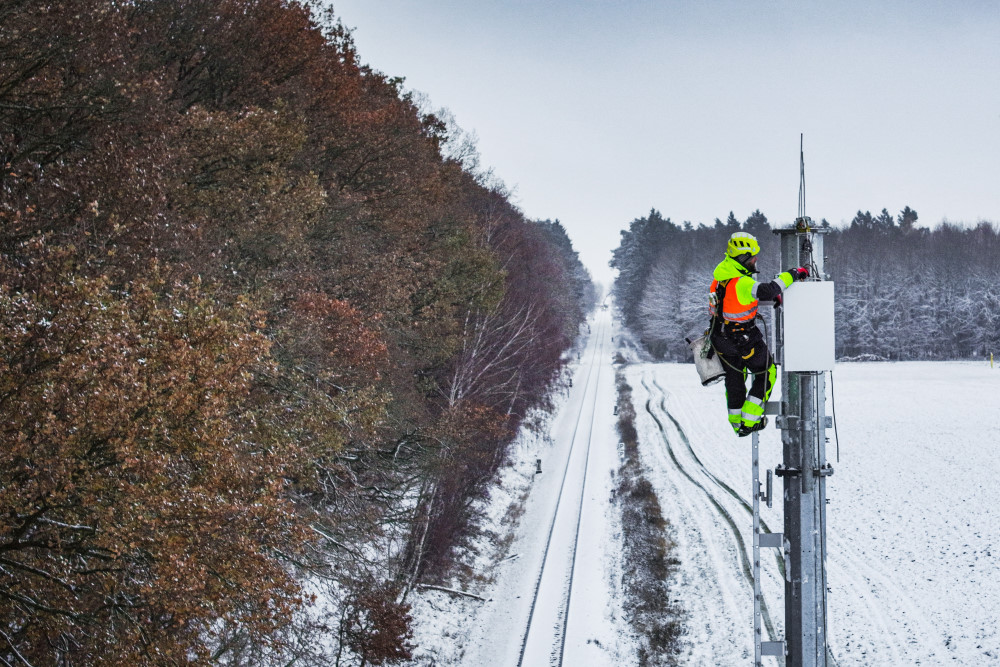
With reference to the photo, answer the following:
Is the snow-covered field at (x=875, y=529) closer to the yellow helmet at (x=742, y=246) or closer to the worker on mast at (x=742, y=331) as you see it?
the worker on mast at (x=742, y=331)

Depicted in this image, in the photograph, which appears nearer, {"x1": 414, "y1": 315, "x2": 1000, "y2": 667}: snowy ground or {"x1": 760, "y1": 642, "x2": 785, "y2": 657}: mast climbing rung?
{"x1": 760, "y1": 642, "x2": 785, "y2": 657}: mast climbing rung

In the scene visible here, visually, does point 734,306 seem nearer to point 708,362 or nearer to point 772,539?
point 708,362

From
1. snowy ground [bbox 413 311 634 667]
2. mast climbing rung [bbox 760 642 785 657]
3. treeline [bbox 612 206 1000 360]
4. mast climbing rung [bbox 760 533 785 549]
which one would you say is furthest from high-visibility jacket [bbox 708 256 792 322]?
treeline [bbox 612 206 1000 360]

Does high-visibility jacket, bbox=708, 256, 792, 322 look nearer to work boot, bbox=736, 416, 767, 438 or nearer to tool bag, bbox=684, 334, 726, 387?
tool bag, bbox=684, 334, 726, 387

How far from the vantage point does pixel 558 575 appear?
20734mm

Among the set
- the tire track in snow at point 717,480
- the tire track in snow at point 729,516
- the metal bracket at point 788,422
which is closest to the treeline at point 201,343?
the metal bracket at point 788,422

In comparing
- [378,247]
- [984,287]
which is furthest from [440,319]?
[984,287]

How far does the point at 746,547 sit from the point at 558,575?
19.1 ft

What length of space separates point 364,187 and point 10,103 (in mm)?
13589

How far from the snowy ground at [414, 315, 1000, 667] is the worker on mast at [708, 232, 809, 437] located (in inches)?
442

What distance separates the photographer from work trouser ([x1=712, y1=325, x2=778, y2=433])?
6.56 m

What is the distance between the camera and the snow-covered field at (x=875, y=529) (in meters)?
16.3

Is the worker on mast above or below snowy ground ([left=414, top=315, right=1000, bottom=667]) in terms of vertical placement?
above

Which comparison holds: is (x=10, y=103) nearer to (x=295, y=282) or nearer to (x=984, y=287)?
(x=295, y=282)
